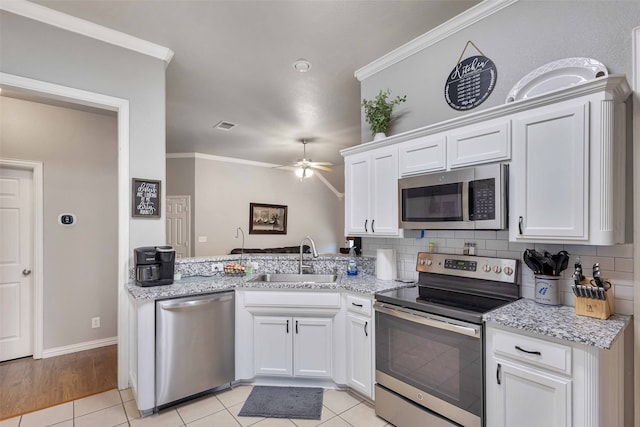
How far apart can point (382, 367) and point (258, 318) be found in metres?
1.08

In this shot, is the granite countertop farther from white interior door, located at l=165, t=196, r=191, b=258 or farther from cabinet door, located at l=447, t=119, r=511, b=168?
white interior door, located at l=165, t=196, r=191, b=258

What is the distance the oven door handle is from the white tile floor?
82cm

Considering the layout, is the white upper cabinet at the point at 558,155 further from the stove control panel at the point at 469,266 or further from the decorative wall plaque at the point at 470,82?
the decorative wall plaque at the point at 470,82

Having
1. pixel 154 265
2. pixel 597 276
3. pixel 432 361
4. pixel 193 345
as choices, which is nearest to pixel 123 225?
pixel 154 265

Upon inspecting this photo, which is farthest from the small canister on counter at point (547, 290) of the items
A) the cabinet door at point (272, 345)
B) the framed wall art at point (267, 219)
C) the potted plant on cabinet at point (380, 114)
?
the framed wall art at point (267, 219)

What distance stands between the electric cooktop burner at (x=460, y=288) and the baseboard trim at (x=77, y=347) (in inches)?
132

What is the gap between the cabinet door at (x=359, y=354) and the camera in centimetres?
237

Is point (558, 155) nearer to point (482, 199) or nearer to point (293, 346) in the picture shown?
point (482, 199)

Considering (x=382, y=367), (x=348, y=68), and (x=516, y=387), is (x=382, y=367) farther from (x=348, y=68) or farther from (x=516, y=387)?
(x=348, y=68)

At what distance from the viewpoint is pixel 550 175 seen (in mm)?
1730

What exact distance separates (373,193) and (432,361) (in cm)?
137

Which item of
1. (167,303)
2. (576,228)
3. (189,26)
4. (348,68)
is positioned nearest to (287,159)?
(348,68)

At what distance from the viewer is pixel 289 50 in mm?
2814

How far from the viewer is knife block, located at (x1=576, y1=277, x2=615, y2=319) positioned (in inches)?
62.9
